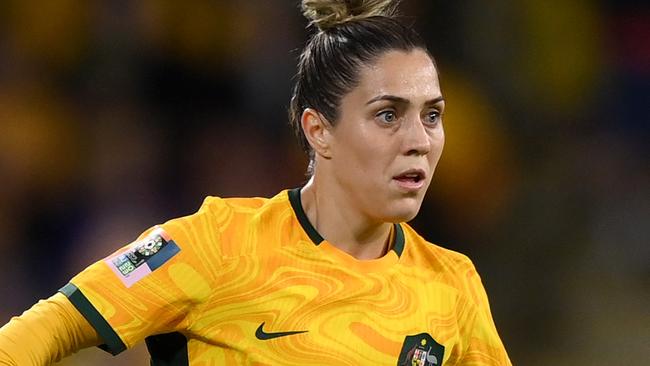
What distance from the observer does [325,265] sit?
7.63 feet

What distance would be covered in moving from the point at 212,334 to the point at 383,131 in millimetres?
559

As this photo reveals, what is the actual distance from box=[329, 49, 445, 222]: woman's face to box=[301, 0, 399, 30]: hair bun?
19 centimetres

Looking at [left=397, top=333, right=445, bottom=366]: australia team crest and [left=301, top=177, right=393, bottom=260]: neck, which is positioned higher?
[left=301, top=177, right=393, bottom=260]: neck

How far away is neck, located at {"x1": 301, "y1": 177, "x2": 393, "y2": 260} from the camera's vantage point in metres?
2.38

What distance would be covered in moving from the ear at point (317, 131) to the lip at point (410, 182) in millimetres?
180

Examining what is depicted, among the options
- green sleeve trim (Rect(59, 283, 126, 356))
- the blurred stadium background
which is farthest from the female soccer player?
the blurred stadium background

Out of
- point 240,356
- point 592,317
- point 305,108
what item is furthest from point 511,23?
point 240,356

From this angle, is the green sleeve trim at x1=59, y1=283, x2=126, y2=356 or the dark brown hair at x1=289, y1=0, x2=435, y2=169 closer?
the green sleeve trim at x1=59, y1=283, x2=126, y2=356

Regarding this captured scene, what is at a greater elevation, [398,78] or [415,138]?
[398,78]

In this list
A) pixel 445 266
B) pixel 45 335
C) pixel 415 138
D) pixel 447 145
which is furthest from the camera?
pixel 447 145

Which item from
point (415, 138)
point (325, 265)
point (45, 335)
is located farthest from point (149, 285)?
point (415, 138)

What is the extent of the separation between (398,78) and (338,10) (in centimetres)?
28

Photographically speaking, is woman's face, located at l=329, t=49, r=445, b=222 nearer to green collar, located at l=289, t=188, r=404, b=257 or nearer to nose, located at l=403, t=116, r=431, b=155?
nose, located at l=403, t=116, r=431, b=155

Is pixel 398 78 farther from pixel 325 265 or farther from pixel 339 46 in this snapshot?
pixel 325 265
